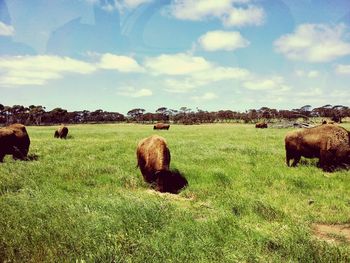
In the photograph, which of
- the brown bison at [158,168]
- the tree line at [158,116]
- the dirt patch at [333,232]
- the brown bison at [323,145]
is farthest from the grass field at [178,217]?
the tree line at [158,116]

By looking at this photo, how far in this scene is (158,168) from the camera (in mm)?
11000

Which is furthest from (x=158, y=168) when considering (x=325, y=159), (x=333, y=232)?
(x=325, y=159)

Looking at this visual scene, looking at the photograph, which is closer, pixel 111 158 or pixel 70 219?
pixel 70 219

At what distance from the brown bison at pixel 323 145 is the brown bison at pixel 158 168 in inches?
237

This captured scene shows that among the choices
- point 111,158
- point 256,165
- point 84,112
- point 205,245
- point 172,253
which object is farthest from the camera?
point 84,112

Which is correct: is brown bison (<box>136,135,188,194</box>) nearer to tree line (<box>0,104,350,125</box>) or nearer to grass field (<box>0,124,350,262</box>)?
grass field (<box>0,124,350,262</box>)

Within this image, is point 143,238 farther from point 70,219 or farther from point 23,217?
point 23,217

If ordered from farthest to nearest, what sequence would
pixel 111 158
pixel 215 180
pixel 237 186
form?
pixel 111 158 < pixel 215 180 < pixel 237 186

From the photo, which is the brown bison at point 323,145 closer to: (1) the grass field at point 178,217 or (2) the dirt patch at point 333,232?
(1) the grass field at point 178,217

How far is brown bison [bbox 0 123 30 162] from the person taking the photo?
1675cm

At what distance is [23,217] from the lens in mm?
6734

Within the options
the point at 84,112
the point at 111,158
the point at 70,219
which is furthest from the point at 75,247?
the point at 84,112

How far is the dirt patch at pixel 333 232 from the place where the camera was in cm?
658

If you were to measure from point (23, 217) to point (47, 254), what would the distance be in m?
1.66
